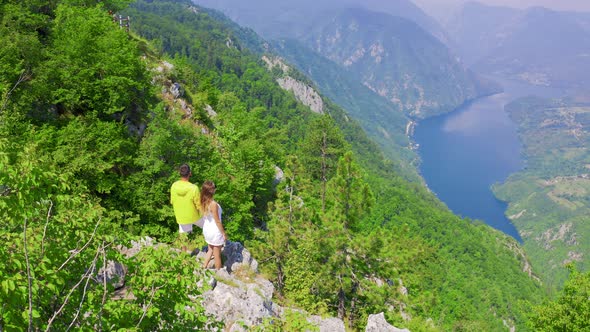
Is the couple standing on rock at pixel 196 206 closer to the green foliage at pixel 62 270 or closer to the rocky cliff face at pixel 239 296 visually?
the rocky cliff face at pixel 239 296

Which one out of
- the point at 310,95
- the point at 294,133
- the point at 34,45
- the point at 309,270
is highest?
the point at 34,45

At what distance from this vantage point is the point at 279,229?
21328mm

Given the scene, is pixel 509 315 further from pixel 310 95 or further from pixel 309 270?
pixel 310 95

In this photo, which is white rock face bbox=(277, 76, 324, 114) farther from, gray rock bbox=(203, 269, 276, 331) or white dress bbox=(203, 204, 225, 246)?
white dress bbox=(203, 204, 225, 246)

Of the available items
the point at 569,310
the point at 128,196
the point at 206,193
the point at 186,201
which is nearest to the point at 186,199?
the point at 186,201

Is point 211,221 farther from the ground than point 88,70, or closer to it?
farther from the ground

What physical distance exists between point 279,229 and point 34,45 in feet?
49.7

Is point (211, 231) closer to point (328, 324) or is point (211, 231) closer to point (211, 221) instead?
point (211, 221)

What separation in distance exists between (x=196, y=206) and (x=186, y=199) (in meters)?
0.36

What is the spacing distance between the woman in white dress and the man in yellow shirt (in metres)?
0.21

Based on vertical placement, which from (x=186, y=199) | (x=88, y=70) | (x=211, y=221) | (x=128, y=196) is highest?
(x=186, y=199)

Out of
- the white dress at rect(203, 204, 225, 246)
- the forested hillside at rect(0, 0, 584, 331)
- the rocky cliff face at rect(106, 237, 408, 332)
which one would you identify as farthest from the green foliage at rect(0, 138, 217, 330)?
the white dress at rect(203, 204, 225, 246)

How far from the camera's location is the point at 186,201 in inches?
429

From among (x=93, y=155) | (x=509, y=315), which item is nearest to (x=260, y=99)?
(x=509, y=315)
